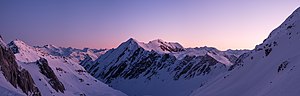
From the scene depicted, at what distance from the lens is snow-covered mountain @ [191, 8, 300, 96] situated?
38094 mm

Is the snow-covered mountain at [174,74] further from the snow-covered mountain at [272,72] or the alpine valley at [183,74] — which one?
the snow-covered mountain at [272,72]

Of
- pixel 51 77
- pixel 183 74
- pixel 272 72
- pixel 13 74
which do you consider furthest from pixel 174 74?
pixel 272 72

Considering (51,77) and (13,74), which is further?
(51,77)

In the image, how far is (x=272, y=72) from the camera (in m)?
47.5

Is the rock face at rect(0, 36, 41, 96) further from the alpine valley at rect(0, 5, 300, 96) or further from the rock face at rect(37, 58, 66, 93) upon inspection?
the rock face at rect(37, 58, 66, 93)

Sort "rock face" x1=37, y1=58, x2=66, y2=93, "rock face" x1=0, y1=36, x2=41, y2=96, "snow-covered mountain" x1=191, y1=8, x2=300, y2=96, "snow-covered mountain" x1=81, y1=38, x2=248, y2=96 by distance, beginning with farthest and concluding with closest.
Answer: "snow-covered mountain" x1=81, y1=38, x2=248, y2=96, "rock face" x1=37, y1=58, x2=66, y2=93, "rock face" x1=0, y1=36, x2=41, y2=96, "snow-covered mountain" x1=191, y1=8, x2=300, y2=96

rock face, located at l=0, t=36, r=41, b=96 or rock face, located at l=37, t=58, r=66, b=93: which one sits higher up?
rock face, located at l=37, t=58, r=66, b=93

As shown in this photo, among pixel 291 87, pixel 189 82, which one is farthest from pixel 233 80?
pixel 189 82

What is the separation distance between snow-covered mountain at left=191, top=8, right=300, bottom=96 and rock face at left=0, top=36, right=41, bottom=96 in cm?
3007

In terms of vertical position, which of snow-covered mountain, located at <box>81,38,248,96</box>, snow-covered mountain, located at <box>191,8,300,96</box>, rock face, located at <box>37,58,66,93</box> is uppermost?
snow-covered mountain, located at <box>81,38,248,96</box>

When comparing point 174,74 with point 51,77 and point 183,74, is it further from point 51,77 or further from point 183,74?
point 51,77

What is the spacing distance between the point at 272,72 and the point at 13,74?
39651 millimetres

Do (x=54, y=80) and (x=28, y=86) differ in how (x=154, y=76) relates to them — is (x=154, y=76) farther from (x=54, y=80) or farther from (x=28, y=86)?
(x=28, y=86)

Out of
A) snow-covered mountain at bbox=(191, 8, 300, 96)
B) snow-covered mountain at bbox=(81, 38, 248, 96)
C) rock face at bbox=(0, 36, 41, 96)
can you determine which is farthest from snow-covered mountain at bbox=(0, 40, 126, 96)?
snow-covered mountain at bbox=(81, 38, 248, 96)
